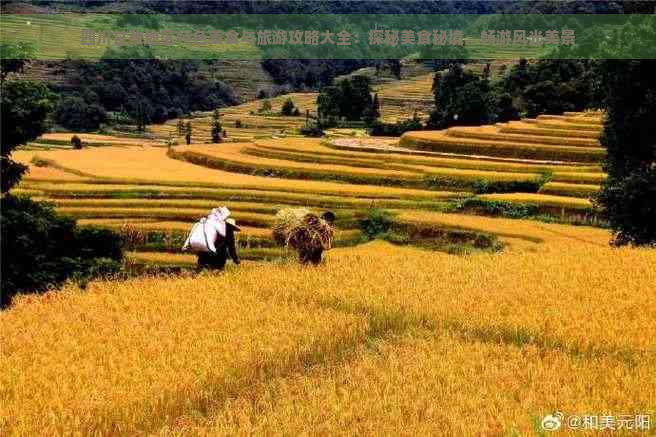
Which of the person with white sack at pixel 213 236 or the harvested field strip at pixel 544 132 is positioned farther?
the harvested field strip at pixel 544 132

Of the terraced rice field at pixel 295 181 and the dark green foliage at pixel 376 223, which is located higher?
the terraced rice field at pixel 295 181

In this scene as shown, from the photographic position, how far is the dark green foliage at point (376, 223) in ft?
95.5

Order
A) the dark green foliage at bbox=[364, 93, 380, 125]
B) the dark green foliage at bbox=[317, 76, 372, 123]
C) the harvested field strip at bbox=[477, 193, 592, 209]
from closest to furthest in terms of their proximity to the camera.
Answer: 1. the harvested field strip at bbox=[477, 193, 592, 209]
2. the dark green foliage at bbox=[364, 93, 380, 125]
3. the dark green foliage at bbox=[317, 76, 372, 123]

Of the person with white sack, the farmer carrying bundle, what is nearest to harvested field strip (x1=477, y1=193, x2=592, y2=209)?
the farmer carrying bundle

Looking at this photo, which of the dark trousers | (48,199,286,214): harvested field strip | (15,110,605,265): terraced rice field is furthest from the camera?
(48,199,286,214): harvested field strip

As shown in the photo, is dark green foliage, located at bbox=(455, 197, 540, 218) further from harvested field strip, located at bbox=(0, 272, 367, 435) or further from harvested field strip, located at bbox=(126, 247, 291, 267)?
harvested field strip, located at bbox=(0, 272, 367, 435)

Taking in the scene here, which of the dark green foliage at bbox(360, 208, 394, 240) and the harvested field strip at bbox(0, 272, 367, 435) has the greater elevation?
the harvested field strip at bbox(0, 272, 367, 435)

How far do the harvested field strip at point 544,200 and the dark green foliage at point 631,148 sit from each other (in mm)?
8420

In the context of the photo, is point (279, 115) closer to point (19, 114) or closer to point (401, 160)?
point (401, 160)

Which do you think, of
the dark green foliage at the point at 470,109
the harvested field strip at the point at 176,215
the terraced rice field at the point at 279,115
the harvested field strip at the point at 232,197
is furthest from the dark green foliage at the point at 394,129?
the harvested field strip at the point at 176,215

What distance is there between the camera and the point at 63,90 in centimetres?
10856

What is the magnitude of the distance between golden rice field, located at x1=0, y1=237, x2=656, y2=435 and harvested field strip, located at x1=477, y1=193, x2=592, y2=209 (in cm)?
1880

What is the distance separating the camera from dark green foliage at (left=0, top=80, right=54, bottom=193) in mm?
20797

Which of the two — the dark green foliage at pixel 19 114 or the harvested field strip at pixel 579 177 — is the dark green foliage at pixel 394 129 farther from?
the dark green foliage at pixel 19 114
